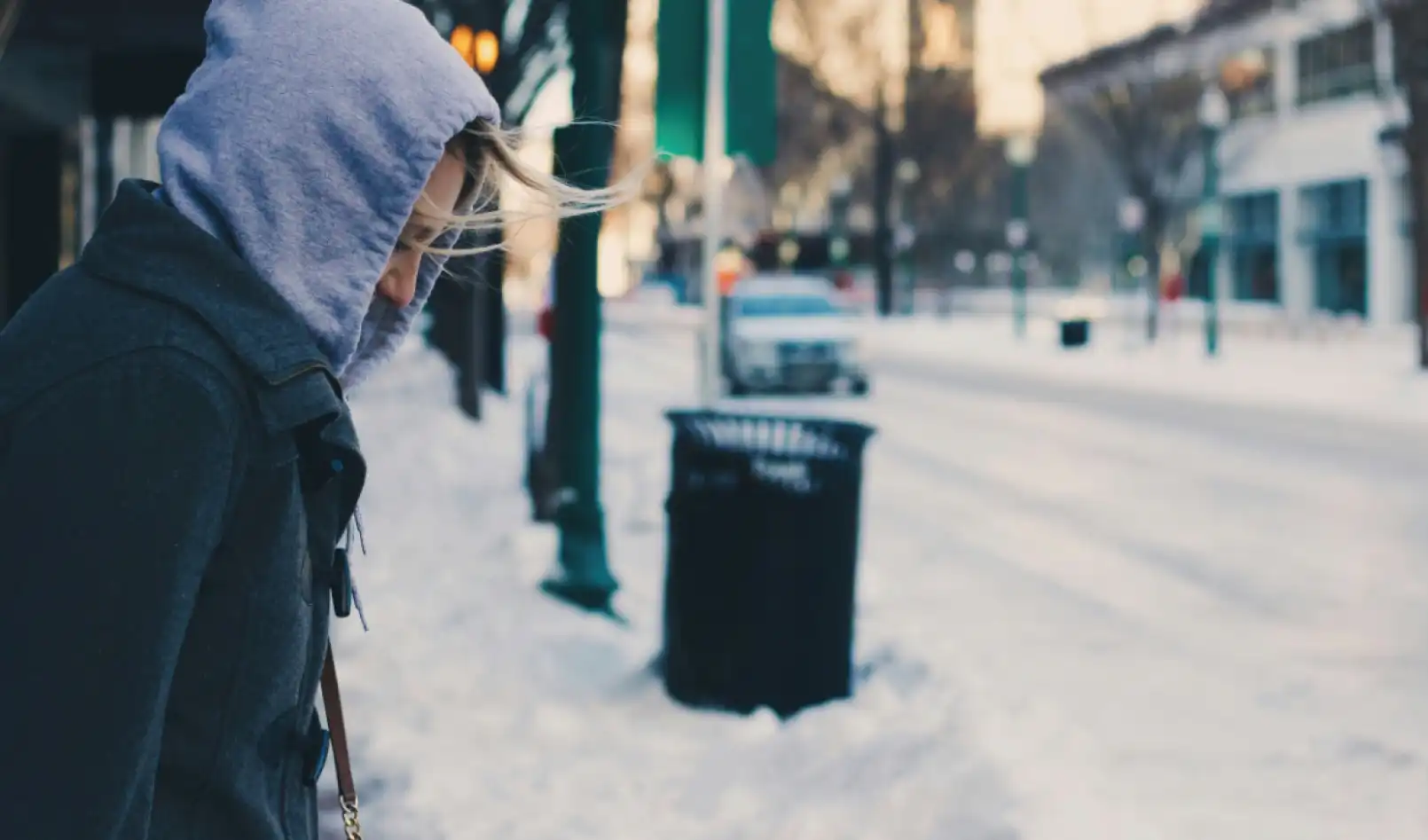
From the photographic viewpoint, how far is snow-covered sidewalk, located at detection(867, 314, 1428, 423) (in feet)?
82.0

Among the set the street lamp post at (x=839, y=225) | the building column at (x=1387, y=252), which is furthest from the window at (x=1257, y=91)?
the street lamp post at (x=839, y=225)

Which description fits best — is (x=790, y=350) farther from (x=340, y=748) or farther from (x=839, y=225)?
(x=839, y=225)

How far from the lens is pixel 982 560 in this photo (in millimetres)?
11422

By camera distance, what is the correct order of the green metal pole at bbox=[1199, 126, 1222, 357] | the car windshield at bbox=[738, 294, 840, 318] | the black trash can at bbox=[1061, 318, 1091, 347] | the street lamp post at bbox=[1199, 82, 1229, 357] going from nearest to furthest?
the car windshield at bbox=[738, 294, 840, 318]
the street lamp post at bbox=[1199, 82, 1229, 357]
the green metal pole at bbox=[1199, 126, 1222, 357]
the black trash can at bbox=[1061, 318, 1091, 347]

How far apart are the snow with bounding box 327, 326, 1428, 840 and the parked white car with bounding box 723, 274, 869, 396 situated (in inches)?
404

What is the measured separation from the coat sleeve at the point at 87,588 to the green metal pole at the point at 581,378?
7484 mm

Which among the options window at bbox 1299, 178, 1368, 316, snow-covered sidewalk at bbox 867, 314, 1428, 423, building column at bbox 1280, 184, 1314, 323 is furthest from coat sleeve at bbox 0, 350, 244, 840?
building column at bbox 1280, 184, 1314, 323

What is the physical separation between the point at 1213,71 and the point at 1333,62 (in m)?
3.45

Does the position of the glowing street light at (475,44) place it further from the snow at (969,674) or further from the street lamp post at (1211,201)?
the street lamp post at (1211,201)

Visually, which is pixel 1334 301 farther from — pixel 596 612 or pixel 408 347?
pixel 596 612

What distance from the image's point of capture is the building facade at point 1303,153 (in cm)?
4988

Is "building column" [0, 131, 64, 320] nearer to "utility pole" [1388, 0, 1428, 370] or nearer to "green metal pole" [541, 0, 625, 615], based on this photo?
"green metal pole" [541, 0, 625, 615]

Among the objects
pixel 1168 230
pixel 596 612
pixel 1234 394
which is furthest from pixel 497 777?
pixel 1168 230

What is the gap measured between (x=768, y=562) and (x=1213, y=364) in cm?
2842
